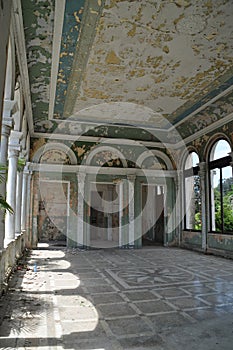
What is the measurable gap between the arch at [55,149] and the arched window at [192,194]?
5506 millimetres

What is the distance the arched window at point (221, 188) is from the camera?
37.2 ft

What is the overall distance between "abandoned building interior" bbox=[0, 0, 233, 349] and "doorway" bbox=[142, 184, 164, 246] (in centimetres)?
7

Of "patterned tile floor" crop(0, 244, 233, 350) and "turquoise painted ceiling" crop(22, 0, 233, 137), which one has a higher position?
"turquoise painted ceiling" crop(22, 0, 233, 137)

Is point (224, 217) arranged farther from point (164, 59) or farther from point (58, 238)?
point (58, 238)

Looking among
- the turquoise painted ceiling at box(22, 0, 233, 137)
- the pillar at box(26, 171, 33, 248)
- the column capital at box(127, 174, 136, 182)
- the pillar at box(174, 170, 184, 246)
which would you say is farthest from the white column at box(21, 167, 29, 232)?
the pillar at box(174, 170, 184, 246)

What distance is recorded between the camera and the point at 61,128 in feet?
43.0

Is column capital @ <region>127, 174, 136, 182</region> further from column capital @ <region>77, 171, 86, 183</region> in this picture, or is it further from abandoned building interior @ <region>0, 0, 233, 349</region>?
column capital @ <region>77, 171, 86, 183</region>

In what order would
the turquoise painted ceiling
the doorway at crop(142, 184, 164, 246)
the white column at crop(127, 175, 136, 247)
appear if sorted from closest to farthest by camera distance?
the turquoise painted ceiling < the white column at crop(127, 175, 136, 247) < the doorway at crop(142, 184, 164, 246)

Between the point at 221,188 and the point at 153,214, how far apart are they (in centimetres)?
697

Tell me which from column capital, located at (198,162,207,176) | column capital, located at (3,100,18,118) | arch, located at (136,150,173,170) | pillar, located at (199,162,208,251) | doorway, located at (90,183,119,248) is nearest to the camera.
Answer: column capital, located at (3,100,18,118)

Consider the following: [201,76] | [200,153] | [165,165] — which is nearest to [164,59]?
[201,76]

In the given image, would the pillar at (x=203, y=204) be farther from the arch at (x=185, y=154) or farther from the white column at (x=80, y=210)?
the white column at (x=80, y=210)

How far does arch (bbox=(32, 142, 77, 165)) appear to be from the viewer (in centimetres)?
1329

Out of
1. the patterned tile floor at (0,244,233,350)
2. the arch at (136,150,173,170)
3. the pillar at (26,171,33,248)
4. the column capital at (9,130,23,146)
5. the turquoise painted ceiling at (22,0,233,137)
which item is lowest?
the patterned tile floor at (0,244,233,350)
